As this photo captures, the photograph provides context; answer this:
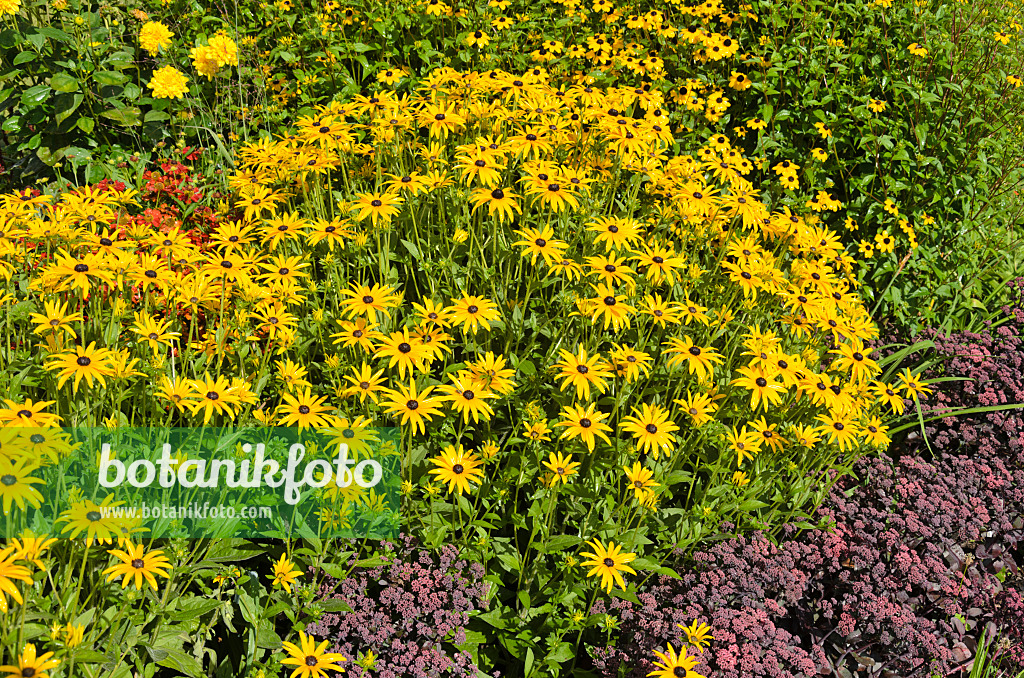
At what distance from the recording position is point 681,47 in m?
5.27

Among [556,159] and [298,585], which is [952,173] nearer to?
[556,159]

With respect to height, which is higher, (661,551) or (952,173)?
(952,173)

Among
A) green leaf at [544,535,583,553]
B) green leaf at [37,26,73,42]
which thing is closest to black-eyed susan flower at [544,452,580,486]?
green leaf at [544,535,583,553]

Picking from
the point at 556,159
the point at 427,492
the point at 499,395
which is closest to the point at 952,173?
the point at 556,159

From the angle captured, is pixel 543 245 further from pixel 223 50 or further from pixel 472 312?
pixel 223 50

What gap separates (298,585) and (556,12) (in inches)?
187

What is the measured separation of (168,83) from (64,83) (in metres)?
0.61

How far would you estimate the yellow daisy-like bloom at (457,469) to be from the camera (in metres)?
2.62

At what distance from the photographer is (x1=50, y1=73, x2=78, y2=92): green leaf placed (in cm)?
455

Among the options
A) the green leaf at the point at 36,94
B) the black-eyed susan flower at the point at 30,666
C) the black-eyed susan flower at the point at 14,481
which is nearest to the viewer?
the black-eyed susan flower at the point at 30,666

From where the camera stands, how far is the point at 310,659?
7.30 feet

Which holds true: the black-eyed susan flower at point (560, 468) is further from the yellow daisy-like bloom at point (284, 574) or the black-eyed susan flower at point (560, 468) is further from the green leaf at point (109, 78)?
the green leaf at point (109, 78)

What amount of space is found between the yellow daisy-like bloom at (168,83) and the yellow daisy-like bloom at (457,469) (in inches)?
122

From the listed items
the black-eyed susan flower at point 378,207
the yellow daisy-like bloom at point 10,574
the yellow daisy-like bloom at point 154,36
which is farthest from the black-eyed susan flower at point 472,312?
the yellow daisy-like bloom at point 154,36
